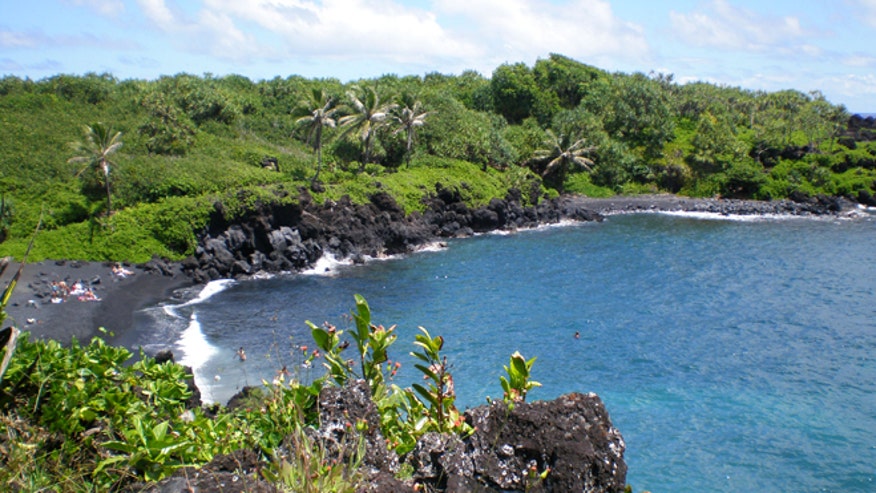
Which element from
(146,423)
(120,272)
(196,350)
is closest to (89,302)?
(120,272)

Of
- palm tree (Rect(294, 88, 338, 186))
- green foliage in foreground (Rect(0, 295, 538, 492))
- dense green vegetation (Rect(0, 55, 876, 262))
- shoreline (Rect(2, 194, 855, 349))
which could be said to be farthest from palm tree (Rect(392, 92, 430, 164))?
green foliage in foreground (Rect(0, 295, 538, 492))

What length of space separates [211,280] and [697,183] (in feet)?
201

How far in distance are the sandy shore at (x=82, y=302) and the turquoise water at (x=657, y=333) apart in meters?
2.72

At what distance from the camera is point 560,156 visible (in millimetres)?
75750

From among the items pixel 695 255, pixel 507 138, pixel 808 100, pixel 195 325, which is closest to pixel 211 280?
pixel 195 325

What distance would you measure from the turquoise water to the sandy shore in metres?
2.72

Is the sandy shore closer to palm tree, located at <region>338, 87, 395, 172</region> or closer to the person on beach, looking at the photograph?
the person on beach

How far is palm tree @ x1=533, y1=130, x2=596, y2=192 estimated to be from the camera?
75750 millimetres

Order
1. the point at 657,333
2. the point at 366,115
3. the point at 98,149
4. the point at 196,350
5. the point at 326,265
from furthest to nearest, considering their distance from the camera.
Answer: the point at 366,115 → the point at 326,265 → the point at 98,149 → the point at 657,333 → the point at 196,350

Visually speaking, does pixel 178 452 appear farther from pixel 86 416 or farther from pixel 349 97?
pixel 349 97

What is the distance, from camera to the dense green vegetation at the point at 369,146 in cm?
4428

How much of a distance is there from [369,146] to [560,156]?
25.4 m

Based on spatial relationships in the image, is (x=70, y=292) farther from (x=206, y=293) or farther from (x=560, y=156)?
(x=560, y=156)

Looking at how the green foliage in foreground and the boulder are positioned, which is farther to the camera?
A: the boulder
